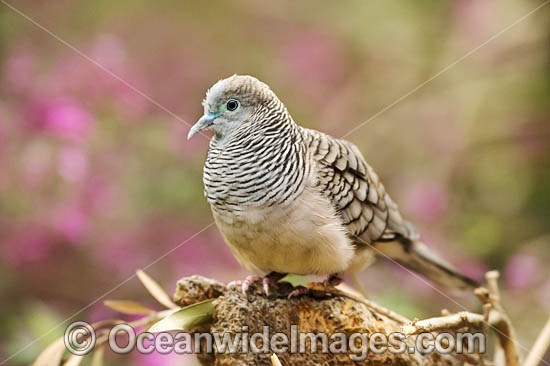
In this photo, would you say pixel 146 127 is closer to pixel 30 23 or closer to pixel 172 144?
pixel 172 144

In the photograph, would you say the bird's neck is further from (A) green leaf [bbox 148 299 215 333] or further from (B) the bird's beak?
(A) green leaf [bbox 148 299 215 333]

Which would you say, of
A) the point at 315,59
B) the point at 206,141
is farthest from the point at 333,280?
the point at 315,59

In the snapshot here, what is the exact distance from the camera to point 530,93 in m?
2.40

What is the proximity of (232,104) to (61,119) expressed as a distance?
2.78 ft

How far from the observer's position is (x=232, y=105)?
973 mm

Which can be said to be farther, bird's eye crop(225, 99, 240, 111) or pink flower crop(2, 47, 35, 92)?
Answer: pink flower crop(2, 47, 35, 92)

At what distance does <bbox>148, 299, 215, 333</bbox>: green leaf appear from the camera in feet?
2.98

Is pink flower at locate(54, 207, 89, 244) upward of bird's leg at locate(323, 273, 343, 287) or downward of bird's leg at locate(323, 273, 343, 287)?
upward

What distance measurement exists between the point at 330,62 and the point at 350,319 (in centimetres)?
179

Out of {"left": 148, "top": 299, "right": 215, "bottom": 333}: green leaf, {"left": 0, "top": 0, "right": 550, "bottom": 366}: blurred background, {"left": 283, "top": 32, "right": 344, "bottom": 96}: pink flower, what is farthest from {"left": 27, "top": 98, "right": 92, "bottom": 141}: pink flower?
{"left": 283, "top": 32, "right": 344, "bottom": 96}: pink flower

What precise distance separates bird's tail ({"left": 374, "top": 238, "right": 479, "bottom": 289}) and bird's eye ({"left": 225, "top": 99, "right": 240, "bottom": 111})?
45 cm

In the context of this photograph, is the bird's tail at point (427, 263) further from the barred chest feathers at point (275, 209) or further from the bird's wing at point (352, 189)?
the barred chest feathers at point (275, 209)

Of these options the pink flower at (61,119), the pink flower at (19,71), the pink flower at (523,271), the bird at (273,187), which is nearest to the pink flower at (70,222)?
the pink flower at (61,119)

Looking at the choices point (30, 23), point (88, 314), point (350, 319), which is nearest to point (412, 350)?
point (350, 319)
